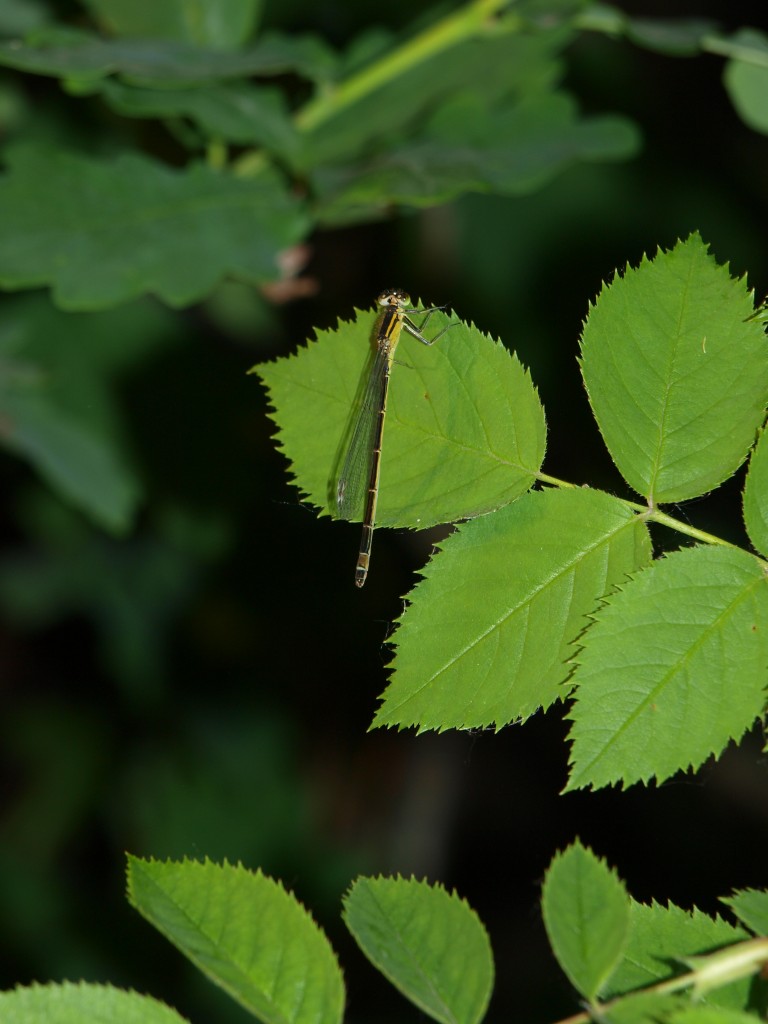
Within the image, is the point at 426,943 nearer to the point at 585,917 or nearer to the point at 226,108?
the point at 585,917

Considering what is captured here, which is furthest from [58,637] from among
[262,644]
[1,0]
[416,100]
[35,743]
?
[416,100]

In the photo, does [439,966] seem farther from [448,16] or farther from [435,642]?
[448,16]

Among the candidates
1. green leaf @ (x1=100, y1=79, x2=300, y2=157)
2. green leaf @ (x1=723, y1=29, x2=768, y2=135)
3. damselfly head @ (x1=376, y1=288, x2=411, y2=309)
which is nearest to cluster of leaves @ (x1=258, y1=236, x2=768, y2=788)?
damselfly head @ (x1=376, y1=288, x2=411, y2=309)

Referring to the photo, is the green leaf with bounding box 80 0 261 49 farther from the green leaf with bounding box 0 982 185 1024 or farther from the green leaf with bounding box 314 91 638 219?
the green leaf with bounding box 0 982 185 1024

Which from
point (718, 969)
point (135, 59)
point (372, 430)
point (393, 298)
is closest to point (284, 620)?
point (393, 298)

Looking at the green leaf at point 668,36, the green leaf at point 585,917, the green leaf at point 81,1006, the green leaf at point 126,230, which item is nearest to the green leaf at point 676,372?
the green leaf at point 585,917

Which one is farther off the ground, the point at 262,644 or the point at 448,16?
the point at 448,16
